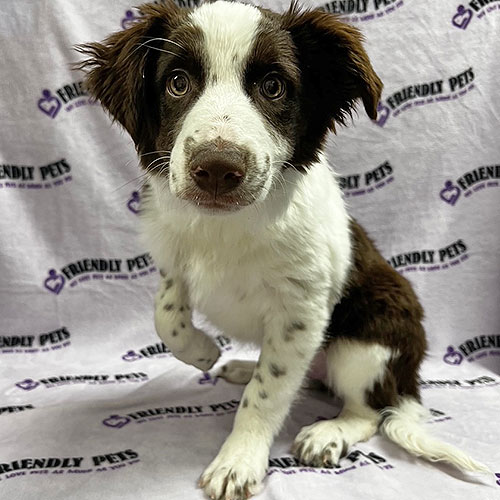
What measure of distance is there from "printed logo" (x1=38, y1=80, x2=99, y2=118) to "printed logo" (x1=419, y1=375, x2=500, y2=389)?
2.13m

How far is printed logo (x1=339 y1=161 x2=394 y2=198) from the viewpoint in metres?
3.39

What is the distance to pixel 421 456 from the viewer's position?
2402 mm

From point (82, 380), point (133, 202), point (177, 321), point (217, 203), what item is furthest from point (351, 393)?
point (133, 202)

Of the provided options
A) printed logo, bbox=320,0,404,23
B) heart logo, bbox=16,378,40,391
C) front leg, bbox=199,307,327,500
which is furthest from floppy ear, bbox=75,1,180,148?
heart logo, bbox=16,378,40,391

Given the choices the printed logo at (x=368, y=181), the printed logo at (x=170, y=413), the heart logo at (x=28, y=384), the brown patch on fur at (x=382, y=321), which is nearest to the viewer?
the brown patch on fur at (x=382, y=321)

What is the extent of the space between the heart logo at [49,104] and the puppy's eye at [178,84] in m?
1.37

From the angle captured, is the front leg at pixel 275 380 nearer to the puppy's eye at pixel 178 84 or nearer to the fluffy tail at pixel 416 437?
the fluffy tail at pixel 416 437

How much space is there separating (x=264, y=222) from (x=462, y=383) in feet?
5.23

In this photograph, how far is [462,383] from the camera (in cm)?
319

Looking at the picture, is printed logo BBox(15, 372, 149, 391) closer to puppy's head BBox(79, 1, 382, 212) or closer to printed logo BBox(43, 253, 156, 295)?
printed logo BBox(43, 253, 156, 295)

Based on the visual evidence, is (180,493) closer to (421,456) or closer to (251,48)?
(421,456)

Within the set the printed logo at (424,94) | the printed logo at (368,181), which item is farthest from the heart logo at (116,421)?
the printed logo at (424,94)

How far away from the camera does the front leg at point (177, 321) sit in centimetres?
254

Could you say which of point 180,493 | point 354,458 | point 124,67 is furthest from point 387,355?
point 124,67
